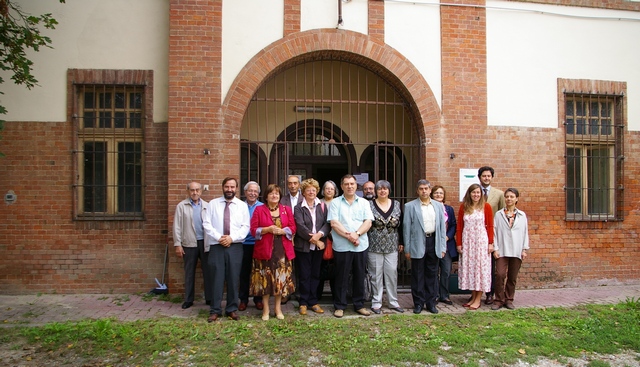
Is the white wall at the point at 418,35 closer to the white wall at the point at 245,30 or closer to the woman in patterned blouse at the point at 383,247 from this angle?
the white wall at the point at 245,30

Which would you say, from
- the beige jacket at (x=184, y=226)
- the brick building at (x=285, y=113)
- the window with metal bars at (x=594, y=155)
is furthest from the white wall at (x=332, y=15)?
the window with metal bars at (x=594, y=155)

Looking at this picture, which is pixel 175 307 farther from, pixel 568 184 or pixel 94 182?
pixel 568 184

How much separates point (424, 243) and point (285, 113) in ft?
10.1

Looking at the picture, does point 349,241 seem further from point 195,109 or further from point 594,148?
point 594,148

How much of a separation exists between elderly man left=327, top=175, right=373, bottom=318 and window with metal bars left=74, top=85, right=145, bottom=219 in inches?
131

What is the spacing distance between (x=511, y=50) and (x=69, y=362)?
25.0 ft

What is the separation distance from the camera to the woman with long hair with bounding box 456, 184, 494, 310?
6.18 m

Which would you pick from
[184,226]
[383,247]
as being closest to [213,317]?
[184,226]

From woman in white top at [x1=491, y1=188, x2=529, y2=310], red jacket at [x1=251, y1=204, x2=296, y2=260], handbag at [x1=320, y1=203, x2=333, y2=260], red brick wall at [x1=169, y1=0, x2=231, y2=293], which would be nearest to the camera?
red jacket at [x1=251, y1=204, x2=296, y2=260]

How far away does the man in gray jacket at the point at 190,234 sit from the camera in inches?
251

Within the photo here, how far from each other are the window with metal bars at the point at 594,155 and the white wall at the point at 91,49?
6906 mm

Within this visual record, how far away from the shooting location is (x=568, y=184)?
8.02 metres

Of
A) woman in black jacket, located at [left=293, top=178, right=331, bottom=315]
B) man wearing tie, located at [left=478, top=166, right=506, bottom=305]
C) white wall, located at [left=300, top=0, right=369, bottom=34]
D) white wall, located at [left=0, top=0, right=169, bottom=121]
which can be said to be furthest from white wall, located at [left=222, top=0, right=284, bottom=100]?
man wearing tie, located at [left=478, top=166, right=506, bottom=305]

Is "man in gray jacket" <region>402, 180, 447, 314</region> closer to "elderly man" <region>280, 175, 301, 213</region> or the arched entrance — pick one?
"elderly man" <region>280, 175, 301, 213</region>
